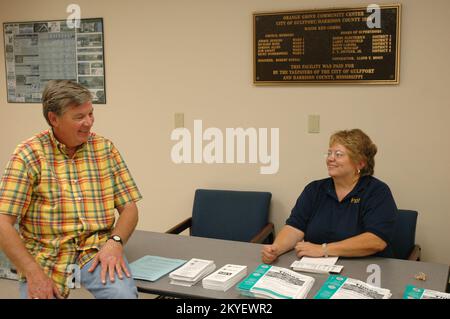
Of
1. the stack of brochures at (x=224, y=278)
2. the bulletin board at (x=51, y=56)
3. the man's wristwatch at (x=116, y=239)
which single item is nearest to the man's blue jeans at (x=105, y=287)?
the man's wristwatch at (x=116, y=239)

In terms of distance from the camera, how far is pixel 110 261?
6.34ft

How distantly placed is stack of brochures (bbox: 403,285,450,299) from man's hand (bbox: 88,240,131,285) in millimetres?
1025

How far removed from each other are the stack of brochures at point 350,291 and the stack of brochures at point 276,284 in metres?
0.06

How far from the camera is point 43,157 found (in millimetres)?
1965

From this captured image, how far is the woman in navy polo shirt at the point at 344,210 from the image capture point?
220 centimetres

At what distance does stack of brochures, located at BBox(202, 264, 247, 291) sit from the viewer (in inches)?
73.0

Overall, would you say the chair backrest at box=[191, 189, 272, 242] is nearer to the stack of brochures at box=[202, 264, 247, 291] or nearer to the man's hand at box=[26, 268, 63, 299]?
the stack of brochures at box=[202, 264, 247, 291]

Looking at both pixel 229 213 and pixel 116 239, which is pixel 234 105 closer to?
pixel 229 213

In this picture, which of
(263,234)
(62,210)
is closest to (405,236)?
(263,234)

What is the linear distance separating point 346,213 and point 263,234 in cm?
75

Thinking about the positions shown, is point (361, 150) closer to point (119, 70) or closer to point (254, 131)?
point (254, 131)

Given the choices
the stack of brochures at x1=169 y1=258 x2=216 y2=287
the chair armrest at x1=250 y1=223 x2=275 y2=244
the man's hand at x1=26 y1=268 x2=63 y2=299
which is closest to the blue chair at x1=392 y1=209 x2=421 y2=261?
the chair armrest at x1=250 y1=223 x2=275 y2=244

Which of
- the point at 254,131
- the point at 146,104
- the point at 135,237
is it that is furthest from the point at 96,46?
the point at 135,237
